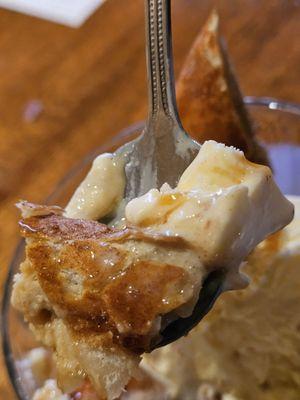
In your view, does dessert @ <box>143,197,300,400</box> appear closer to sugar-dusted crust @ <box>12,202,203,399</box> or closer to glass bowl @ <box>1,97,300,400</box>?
glass bowl @ <box>1,97,300,400</box>

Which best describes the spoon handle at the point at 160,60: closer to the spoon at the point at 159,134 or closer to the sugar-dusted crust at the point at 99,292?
the spoon at the point at 159,134

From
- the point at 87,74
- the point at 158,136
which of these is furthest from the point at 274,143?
the point at 87,74

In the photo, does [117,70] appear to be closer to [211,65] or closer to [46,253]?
[211,65]

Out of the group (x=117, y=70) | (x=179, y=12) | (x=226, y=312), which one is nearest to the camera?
(x=226, y=312)

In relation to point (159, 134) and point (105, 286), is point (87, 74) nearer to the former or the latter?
point (159, 134)

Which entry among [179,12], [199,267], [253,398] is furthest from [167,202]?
[179,12]

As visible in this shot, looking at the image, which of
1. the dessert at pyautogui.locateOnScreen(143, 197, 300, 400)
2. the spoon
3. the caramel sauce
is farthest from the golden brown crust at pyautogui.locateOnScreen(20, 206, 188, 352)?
the dessert at pyautogui.locateOnScreen(143, 197, 300, 400)

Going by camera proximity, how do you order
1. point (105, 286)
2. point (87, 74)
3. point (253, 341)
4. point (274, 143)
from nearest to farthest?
point (105, 286)
point (253, 341)
point (274, 143)
point (87, 74)
